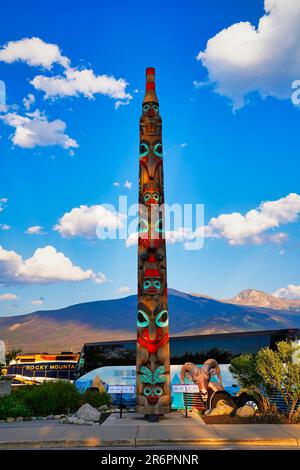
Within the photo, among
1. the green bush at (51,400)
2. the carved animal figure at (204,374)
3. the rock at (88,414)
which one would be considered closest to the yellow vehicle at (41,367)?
the green bush at (51,400)

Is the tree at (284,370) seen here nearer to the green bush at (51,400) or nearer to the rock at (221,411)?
the rock at (221,411)

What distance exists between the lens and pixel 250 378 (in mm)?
18516

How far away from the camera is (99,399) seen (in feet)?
70.6

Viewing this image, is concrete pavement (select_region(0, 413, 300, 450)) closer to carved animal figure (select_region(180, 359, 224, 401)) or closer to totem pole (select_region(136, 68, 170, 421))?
totem pole (select_region(136, 68, 170, 421))

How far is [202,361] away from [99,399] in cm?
540

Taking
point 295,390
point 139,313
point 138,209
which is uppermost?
point 138,209

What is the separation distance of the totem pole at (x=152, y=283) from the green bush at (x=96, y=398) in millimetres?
4696

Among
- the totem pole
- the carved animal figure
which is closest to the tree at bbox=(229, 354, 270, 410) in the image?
the carved animal figure

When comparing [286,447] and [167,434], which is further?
[167,434]

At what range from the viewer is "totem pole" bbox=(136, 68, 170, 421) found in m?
17.0

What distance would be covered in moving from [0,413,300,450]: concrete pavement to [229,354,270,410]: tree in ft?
11.6

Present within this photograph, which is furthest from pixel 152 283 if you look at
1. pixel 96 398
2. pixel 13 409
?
pixel 13 409
